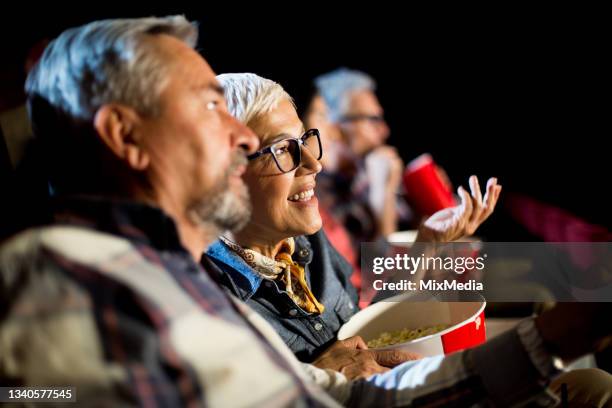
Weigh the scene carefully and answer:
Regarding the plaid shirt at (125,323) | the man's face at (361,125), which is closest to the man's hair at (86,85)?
the plaid shirt at (125,323)

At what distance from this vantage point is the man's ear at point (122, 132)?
81 centimetres

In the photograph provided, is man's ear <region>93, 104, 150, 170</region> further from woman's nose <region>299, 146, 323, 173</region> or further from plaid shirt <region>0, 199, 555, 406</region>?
woman's nose <region>299, 146, 323, 173</region>

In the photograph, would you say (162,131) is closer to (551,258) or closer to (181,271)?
(181,271)

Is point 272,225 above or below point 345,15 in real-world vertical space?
below

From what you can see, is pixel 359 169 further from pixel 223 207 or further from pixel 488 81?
pixel 223 207

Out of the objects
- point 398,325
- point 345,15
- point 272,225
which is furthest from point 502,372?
point 345,15

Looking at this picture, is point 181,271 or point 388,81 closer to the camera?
point 181,271

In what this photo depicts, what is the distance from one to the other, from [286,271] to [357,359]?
0.29m

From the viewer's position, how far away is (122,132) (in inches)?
32.3

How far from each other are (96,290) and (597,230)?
195 cm

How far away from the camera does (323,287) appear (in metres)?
1.40

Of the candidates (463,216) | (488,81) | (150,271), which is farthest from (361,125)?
(150,271)

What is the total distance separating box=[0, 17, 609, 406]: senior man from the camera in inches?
25.4

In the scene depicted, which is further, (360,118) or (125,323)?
(360,118)
